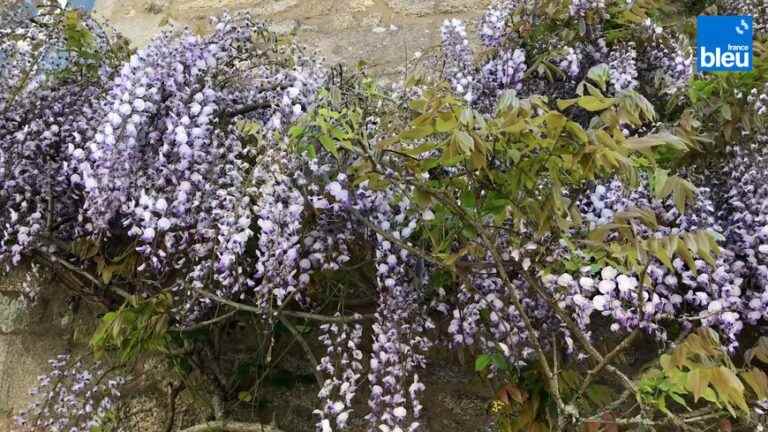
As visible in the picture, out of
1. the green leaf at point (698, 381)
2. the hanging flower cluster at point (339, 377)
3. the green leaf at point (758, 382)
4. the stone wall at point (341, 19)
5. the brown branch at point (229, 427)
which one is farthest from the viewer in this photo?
the stone wall at point (341, 19)

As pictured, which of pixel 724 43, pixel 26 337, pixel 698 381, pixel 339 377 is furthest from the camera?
pixel 26 337

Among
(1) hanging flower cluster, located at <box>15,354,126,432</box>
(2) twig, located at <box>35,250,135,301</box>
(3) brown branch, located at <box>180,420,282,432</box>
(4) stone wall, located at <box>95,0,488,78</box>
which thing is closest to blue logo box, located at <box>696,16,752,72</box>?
(4) stone wall, located at <box>95,0,488,78</box>

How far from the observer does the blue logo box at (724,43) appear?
2.06 metres

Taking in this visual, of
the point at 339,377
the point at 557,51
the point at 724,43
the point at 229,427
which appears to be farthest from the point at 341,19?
the point at 229,427

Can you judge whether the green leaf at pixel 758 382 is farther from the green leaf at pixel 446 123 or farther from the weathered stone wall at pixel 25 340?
the weathered stone wall at pixel 25 340

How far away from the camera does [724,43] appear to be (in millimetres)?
2201

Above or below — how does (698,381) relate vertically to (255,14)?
below

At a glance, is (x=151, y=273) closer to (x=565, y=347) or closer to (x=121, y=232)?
(x=121, y=232)

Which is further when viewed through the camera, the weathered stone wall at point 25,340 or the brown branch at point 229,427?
the weathered stone wall at point 25,340

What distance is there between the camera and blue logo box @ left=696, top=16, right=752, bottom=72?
206 centimetres

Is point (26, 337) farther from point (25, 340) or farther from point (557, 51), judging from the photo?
point (557, 51)

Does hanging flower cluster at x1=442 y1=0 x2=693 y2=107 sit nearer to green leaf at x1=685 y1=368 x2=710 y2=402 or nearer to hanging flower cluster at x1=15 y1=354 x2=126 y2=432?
green leaf at x1=685 y1=368 x2=710 y2=402

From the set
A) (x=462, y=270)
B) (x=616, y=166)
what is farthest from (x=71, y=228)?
→ (x=616, y=166)

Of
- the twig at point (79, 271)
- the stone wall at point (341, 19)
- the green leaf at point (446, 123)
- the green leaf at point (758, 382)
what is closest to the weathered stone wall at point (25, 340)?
the twig at point (79, 271)
